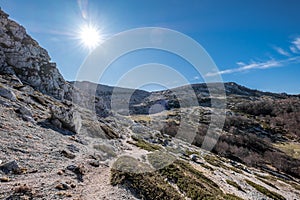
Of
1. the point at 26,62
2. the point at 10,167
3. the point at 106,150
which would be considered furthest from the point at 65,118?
the point at 26,62

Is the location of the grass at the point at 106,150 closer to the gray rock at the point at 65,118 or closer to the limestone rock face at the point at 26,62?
the gray rock at the point at 65,118

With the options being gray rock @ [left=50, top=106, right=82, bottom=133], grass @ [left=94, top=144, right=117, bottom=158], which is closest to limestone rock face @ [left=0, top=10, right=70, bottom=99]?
gray rock @ [left=50, top=106, right=82, bottom=133]

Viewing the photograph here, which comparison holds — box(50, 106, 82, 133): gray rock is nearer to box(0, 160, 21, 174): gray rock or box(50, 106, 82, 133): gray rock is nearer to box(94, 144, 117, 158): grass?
box(94, 144, 117, 158): grass

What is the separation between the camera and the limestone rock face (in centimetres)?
5012

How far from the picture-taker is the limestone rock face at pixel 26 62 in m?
50.1

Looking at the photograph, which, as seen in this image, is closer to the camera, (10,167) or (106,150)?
(10,167)

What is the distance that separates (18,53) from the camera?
171ft

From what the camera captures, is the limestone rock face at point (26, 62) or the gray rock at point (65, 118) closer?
the gray rock at point (65, 118)

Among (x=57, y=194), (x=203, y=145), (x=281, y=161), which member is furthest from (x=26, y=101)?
(x=281, y=161)

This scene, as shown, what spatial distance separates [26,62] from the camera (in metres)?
52.7

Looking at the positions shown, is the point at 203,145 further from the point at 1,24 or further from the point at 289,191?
the point at 1,24

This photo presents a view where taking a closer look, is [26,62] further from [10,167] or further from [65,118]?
[10,167]

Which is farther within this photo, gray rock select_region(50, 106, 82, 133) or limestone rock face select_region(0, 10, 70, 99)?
limestone rock face select_region(0, 10, 70, 99)

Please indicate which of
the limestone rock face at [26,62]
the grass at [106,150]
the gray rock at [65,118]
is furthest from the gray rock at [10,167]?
the limestone rock face at [26,62]
